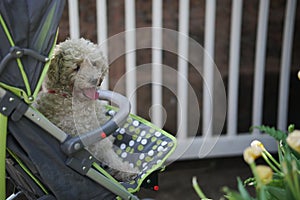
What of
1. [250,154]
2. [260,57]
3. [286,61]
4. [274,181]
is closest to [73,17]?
[260,57]

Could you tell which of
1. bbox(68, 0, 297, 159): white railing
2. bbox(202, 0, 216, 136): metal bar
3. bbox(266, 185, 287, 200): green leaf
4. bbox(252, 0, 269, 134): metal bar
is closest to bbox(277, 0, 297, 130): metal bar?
bbox(68, 0, 297, 159): white railing

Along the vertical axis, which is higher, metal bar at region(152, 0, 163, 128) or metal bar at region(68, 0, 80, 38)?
metal bar at region(68, 0, 80, 38)

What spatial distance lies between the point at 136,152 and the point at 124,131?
0.44 ft

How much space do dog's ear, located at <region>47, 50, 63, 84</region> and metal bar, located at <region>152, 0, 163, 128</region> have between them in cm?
121

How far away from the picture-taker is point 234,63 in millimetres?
3564

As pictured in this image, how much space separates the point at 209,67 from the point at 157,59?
386mm

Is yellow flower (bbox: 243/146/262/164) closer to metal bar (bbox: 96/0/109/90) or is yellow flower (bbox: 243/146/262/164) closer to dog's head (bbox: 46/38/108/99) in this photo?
dog's head (bbox: 46/38/108/99)

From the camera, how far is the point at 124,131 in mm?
2316

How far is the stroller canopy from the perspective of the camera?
65.3 inches

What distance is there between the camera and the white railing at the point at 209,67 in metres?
3.34

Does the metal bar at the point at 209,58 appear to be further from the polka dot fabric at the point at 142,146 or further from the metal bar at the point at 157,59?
the polka dot fabric at the point at 142,146

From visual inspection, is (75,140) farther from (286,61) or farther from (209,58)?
(286,61)

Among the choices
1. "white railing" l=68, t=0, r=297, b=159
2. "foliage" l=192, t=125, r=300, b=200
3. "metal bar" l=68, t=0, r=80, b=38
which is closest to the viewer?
"foliage" l=192, t=125, r=300, b=200

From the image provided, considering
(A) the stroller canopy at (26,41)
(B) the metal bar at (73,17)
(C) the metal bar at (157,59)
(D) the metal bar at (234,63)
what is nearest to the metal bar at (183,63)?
(C) the metal bar at (157,59)
